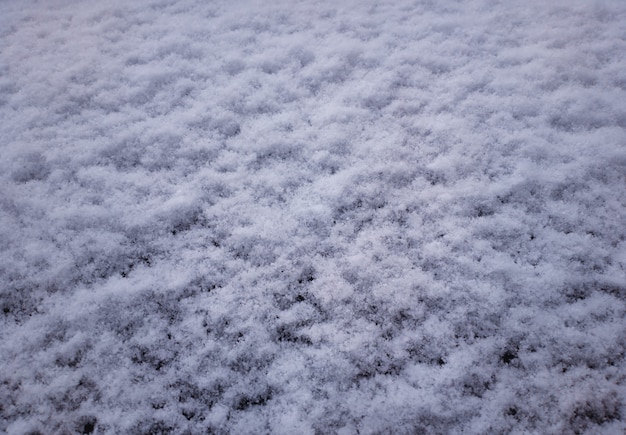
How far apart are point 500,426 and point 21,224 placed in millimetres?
2682

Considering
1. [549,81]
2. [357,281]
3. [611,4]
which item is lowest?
[357,281]

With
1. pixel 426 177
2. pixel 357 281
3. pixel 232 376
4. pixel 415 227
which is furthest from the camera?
pixel 426 177

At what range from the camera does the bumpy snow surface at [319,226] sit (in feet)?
5.72

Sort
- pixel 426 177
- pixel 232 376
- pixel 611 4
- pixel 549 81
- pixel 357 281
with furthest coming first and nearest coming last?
pixel 611 4
pixel 549 81
pixel 426 177
pixel 357 281
pixel 232 376

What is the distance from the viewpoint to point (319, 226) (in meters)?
2.28

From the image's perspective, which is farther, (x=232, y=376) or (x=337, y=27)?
(x=337, y=27)

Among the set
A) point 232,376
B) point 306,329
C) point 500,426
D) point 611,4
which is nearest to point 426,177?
point 306,329

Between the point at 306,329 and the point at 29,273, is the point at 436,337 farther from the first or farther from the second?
the point at 29,273

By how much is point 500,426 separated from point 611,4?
376cm

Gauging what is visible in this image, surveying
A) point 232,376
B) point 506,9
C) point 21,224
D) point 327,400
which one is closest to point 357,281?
point 327,400

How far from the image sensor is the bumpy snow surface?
5.72 ft

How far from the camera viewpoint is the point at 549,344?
1814mm

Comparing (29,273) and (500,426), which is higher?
(29,273)

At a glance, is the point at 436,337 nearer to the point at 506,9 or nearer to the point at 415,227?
the point at 415,227
